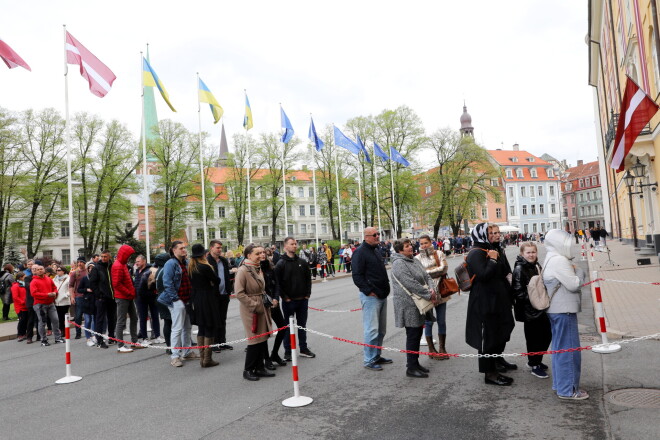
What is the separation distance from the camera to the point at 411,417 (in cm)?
475

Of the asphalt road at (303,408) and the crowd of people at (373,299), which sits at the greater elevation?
the crowd of people at (373,299)

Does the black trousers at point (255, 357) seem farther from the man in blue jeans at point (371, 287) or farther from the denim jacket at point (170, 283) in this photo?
the denim jacket at point (170, 283)

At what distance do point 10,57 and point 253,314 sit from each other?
1048cm

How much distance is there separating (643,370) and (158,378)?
629cm

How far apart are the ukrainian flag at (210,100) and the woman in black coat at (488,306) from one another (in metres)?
18.4

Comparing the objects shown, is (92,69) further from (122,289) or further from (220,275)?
(220,275)

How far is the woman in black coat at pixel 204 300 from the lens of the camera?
23.9 feet

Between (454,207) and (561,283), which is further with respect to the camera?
(454,207)

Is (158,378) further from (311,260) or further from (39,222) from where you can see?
(39,222)

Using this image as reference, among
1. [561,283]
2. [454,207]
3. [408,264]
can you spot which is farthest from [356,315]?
[454,207]

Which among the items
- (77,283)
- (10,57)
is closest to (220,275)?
(77,283)

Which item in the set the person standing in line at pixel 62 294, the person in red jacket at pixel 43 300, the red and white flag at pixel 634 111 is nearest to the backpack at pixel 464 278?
the red and white flag at pixel 634 111

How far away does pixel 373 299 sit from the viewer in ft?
22.3

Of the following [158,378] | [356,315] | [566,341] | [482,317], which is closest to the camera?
[566,341]
